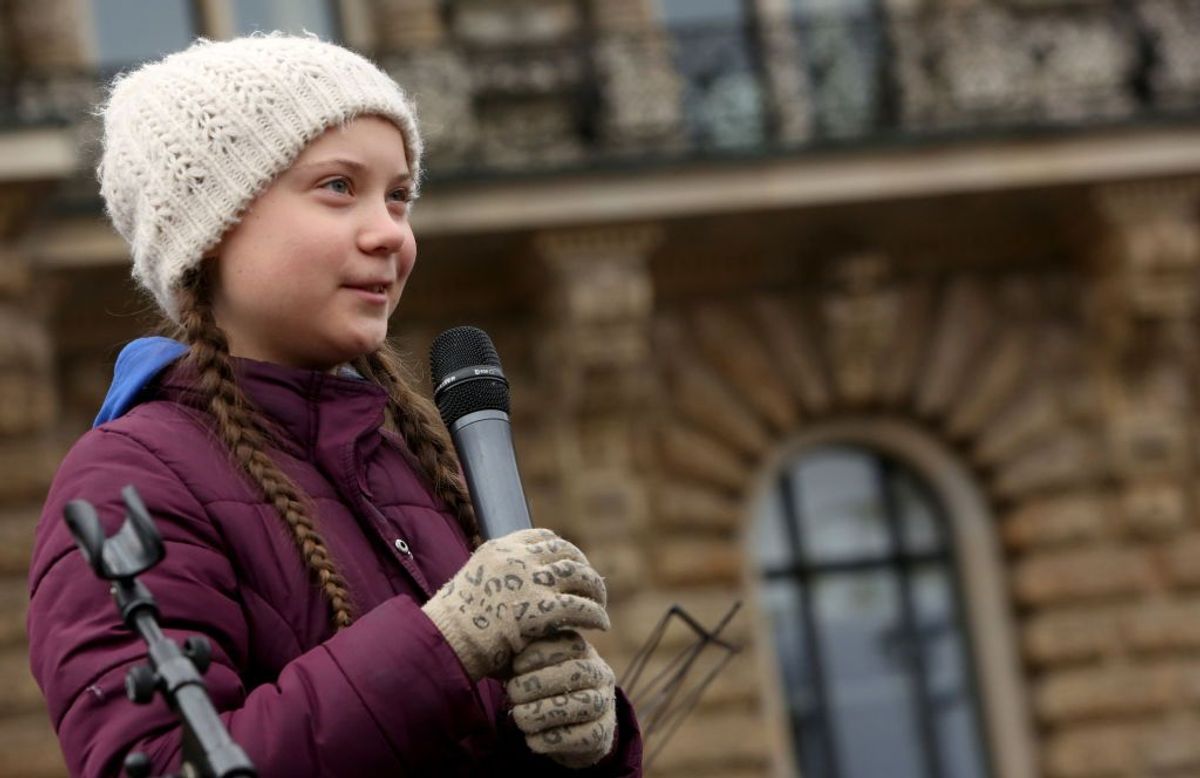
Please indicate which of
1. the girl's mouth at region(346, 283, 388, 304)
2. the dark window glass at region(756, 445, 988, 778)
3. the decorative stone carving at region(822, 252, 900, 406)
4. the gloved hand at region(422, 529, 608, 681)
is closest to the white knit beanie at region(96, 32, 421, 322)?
the girl's mouth at region(346, 283, 388, 304)

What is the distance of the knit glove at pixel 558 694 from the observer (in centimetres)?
207

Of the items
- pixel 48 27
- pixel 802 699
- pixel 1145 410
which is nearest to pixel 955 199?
pixel 1145 410

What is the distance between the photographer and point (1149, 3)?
1162 cm

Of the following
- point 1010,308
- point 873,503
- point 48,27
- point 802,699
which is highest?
point 48,27

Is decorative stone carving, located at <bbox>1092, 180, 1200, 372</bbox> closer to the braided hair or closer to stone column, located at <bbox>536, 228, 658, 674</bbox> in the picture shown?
stone column, located at <bbox>536, 228, 658, 674</bbox>

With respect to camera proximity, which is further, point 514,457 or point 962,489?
point 962,489

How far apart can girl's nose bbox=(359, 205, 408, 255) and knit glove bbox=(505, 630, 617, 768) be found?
467 mm

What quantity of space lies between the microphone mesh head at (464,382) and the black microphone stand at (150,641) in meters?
Result: 0.56

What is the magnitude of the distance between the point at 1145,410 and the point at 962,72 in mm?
1898

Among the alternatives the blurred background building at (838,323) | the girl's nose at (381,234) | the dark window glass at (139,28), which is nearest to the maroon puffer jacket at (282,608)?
the girl's nose at (381,234)

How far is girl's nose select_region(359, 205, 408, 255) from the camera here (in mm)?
Result: 2314

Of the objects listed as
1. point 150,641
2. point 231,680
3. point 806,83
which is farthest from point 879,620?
point 150,641

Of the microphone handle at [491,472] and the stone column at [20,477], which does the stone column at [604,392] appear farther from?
the microphone handle at [491,472]

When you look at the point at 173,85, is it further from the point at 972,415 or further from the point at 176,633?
the point at 972,415
